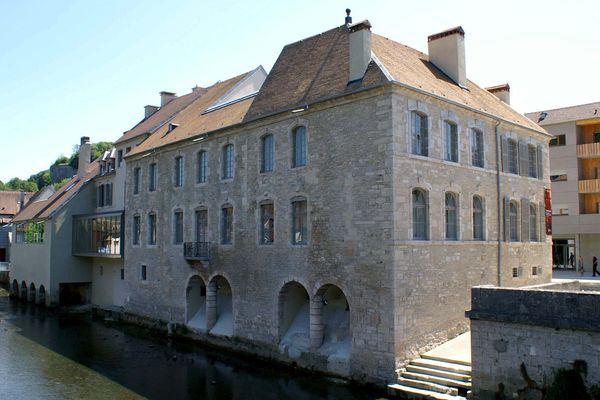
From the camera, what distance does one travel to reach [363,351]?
53.2 feet

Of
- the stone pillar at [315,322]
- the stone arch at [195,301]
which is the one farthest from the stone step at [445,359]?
the stone arch at [195,301]

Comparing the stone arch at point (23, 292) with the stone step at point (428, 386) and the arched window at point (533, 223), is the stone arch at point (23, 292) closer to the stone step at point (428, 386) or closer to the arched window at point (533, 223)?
the stone step at point (428, 386)

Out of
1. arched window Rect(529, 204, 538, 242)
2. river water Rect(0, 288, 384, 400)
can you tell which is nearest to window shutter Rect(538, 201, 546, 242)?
arched window Rect(529, 204, 538, 242)

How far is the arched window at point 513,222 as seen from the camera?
69.9ft

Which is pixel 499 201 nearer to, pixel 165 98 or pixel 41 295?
pixel 165 98

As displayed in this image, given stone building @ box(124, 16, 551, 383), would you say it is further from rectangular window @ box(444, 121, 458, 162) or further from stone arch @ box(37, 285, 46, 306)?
stone arch @ box(37, 285, 46, 306)

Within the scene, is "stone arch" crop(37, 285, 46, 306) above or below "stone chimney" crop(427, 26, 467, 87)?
below

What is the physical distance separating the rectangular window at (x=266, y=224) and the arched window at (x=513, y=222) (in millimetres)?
9137

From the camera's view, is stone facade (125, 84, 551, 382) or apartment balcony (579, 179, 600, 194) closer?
stone facade (125, 84, 551, 382)

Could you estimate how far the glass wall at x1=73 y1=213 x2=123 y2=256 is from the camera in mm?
30953

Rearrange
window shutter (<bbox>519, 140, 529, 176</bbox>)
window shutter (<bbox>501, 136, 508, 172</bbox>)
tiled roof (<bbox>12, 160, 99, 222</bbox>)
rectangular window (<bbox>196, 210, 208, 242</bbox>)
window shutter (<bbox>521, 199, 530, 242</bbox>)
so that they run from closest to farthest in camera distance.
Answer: window shutter (<bbox>501, 136, 508, 172</bbox>) < window shutter (<bbox>521, 199, 530, 242</bbox>) < window shutter (<bbox>519, 140, 529, 176</bbox>) < rectangular window (<bbox>196, 210, 208, 242</bbox>) < tiled roof (<bbox>12, 160, 99, 222</bbox>)

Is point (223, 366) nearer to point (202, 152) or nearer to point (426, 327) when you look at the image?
point (426, 327)

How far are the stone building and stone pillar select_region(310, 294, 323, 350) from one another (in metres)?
0.04

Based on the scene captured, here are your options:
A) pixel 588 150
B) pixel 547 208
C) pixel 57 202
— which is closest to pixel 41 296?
pixel 57 202
